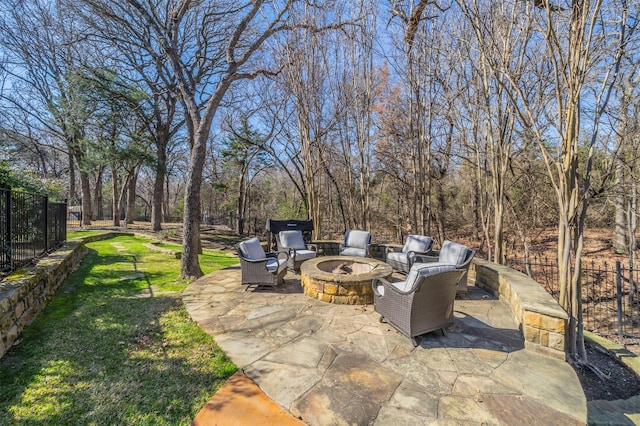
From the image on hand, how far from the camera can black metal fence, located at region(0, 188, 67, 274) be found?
363 centimetres

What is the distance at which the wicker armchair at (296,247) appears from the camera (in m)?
5.54

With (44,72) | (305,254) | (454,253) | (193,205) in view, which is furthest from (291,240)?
(44,72)

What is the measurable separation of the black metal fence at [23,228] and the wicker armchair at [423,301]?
503 cm

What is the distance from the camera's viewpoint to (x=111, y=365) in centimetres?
242

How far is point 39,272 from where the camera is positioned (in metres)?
3.77

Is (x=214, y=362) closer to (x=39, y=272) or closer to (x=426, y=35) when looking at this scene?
(x=39, y=272)

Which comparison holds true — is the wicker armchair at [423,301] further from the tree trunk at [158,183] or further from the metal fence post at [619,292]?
the tree trunk at [158,183]

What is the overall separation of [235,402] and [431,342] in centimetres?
200

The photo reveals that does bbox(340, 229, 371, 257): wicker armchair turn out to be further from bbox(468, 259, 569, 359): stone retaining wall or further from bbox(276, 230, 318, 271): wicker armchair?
bbox(468, 259, 569, 359): stone retaining wall

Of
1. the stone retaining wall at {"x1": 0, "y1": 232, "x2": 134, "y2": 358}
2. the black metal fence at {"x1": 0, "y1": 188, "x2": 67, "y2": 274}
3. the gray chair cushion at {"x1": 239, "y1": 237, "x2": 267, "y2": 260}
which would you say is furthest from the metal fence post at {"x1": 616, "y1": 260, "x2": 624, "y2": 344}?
the black metal fence at {"x1": 0, "y1": 188, "x2": 67, "y2": 274}

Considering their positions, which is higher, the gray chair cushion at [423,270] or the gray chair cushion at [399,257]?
the gray chair cushion at [423,270]

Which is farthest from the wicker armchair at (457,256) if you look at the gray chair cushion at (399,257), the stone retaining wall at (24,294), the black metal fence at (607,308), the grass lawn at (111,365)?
the stone retaining wall at (24,294)

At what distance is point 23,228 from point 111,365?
3.39m

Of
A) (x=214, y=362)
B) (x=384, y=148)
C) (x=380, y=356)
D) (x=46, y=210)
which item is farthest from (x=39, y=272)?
(x=384, y=148)
